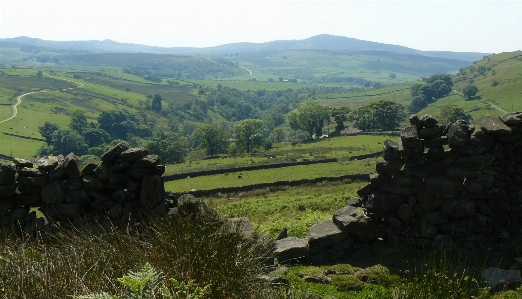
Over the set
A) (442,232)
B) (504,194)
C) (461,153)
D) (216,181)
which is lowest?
(216,181)

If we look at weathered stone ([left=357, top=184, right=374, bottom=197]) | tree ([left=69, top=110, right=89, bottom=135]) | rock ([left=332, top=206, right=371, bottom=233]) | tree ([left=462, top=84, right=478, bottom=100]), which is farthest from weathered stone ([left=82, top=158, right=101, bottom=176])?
tree ([left=462, top=84, right=478, bottom=100])

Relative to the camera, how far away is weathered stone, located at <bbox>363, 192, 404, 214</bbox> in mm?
12414

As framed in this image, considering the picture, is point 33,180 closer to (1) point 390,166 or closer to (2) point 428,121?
(1) point 390,166

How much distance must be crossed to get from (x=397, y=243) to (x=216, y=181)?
35.5 m

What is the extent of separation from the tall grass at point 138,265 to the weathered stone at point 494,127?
7996 mm

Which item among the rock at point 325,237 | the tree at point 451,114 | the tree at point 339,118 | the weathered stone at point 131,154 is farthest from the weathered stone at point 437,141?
the tree at point 451,114

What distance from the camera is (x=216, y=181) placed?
46.7 metres

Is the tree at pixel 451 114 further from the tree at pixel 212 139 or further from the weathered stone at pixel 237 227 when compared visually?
the weathered stone at pixel 237 227

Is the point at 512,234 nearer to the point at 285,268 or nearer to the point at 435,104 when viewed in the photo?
the point at 285,268

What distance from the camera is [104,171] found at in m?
12.1

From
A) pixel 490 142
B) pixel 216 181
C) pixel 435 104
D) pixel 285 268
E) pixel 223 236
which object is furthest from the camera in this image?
pixel 435 104

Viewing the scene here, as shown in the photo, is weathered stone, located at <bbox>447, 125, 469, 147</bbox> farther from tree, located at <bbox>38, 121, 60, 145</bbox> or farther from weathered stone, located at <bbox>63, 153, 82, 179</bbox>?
tree, located at <bbox>38, 121, 60, 145</bbox>

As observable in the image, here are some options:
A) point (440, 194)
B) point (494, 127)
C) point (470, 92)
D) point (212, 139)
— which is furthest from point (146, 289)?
point (470, 92)

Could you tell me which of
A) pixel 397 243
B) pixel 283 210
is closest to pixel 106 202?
pixel 397 243
